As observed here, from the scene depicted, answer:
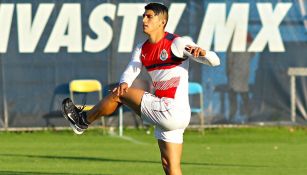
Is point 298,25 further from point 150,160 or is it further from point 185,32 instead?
point 150,160

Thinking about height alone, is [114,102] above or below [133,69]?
below

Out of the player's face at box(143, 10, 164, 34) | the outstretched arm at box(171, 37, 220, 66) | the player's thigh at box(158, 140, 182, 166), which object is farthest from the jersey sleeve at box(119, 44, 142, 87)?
the player's thigh at box(158, 140, 182, 166)

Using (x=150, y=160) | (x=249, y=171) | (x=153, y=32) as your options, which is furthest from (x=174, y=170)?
(x=150, y=160)

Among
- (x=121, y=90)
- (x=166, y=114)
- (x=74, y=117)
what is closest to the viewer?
(x=121, y=90)

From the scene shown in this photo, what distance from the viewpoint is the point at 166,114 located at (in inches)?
368

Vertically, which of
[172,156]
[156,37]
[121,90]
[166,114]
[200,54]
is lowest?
[172,156]

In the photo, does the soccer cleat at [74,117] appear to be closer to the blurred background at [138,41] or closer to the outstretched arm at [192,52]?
the outstretched arm at [192,52]

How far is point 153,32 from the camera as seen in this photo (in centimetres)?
952

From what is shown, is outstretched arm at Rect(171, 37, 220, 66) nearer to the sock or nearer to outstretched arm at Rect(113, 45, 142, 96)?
outstretched arm at Rect(113, 45, 142, 96)

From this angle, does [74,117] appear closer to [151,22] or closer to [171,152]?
[171,152]

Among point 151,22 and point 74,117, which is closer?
point 151,22

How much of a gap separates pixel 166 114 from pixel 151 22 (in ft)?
2.97

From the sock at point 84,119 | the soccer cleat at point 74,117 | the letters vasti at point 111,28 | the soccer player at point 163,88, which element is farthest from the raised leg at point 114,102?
the letters vasti at point 111,28

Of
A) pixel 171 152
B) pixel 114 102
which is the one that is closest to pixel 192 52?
pixel 114 102
